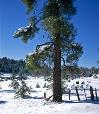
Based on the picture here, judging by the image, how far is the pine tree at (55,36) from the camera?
27.5 m

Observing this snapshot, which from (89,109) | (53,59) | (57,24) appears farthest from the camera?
(53,59)

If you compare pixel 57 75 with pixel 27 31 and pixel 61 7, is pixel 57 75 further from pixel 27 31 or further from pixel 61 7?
pixel 61 7

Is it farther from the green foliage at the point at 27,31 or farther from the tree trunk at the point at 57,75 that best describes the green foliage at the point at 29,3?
the tree trunk at the point at 57,75

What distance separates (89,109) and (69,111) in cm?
140

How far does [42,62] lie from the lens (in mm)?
29625

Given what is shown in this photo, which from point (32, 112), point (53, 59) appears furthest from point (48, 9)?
point (32, 112)

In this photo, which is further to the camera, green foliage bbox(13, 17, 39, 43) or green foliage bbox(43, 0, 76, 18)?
green foliage bbox(13, 17, 39, 43)

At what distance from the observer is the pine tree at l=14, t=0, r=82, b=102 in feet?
90.3

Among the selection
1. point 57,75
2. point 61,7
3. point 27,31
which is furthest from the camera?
point 27,31

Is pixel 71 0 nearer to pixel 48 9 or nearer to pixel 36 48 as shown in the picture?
pixel 48 9

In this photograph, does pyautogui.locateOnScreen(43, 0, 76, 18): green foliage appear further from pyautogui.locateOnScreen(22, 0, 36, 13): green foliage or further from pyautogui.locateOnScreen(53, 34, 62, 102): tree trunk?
pyautogui.locateOnScreen(53, 34, 62, 102): tree trunk

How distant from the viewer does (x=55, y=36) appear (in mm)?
→ 28250

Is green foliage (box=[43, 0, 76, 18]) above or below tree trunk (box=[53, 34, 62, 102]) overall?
above

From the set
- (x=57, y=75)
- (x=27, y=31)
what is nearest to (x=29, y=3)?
(x=27, y=31)
